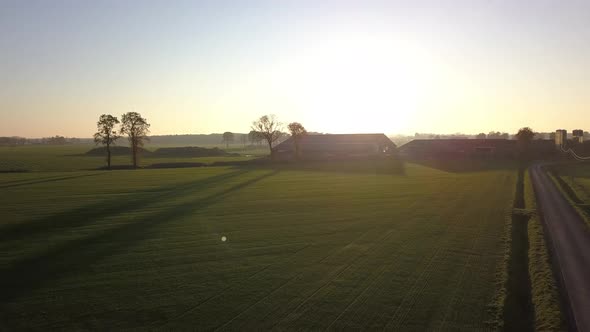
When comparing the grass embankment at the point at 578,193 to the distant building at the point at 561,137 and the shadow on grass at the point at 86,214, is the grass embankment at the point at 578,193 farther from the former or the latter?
the distant building at the point at 561,137

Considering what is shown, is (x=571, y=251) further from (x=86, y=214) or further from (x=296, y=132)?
(x=296, y=132)

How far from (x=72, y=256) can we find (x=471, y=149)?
101 m

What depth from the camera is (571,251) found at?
61.5ft

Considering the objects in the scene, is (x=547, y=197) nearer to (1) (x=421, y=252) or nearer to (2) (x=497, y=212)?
(2) (x=497, y=212)

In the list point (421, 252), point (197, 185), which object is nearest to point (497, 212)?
point (421, 252)

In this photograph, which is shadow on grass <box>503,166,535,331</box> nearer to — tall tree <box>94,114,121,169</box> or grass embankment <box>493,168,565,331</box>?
grass embankment <box>493,168,565,331</box>

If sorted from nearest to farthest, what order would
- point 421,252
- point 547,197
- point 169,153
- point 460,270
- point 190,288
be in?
point 190,288
point 460,270
point 421,252
point 547,197
point 169,153

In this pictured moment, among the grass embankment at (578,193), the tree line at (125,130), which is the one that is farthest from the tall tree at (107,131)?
the grass embankment at (578,193)

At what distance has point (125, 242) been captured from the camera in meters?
21.0

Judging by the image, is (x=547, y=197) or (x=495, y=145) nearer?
(x=547, y=197)

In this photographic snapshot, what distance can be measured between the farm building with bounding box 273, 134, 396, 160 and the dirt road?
68152 mm

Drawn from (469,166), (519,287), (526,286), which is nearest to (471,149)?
(469,166)

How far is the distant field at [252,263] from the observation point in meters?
12.2

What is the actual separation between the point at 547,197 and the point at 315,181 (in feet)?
80.8
